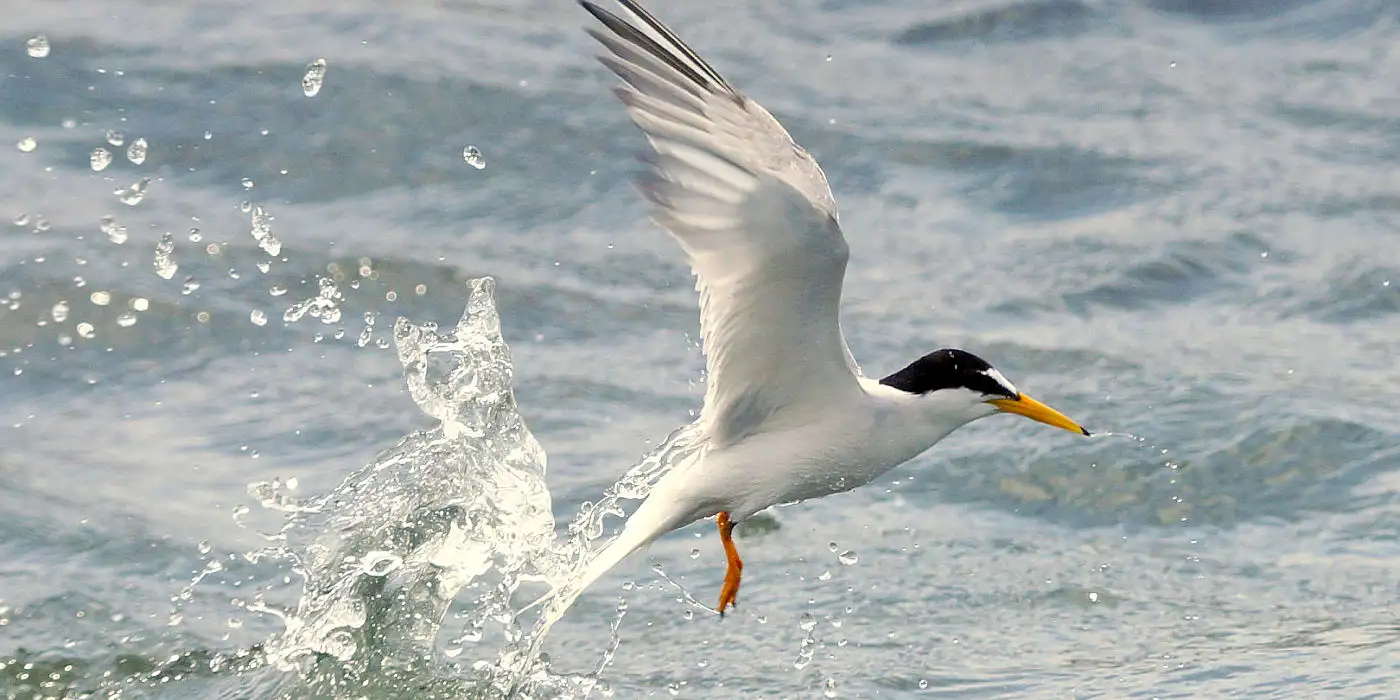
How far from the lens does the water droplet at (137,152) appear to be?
9.42m

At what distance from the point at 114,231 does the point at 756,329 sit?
16.7 feet

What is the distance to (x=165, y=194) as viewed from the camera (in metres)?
9.18

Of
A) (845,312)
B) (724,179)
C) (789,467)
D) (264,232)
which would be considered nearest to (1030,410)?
(789,467)

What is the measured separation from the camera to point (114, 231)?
8.82 meters

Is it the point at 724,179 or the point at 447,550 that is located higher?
the point at 724,179

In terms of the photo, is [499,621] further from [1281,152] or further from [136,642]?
[1281,152]

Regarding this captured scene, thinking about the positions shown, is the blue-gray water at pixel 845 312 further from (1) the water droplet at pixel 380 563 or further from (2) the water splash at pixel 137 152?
(1) the water droplet at pixel 380 563

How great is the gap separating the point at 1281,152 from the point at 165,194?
630cm

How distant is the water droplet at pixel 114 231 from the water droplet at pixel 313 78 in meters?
1.42

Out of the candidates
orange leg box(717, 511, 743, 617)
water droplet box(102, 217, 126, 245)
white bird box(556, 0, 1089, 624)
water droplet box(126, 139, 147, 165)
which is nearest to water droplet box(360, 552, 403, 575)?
white bird box(556, 0, 1089, 624)

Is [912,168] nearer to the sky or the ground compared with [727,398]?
nearer to the ground

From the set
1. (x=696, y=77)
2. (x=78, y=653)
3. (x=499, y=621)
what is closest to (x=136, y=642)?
(x=78, y=653)

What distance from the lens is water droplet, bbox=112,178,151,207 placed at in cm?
914

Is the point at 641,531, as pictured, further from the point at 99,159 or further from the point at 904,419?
the point at 99,159
